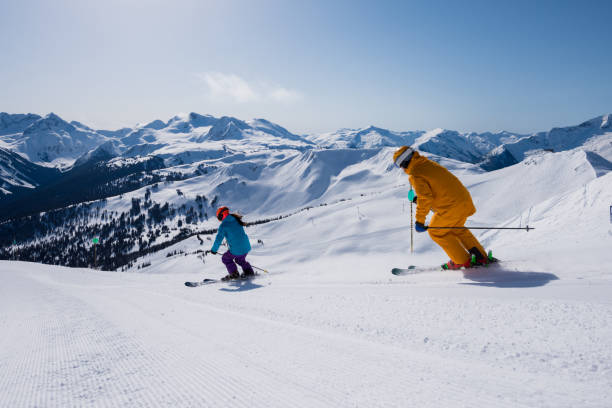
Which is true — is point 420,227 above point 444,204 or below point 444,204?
below

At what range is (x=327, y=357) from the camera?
2857mm

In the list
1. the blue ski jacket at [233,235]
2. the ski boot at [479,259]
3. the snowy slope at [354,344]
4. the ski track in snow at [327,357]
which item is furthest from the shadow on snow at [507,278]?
the blue ski jacket at [233,235]

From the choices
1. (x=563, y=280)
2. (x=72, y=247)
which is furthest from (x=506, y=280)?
(x=72, y=247)

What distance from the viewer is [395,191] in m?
45.9

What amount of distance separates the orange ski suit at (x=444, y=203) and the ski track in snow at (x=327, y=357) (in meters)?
1.86

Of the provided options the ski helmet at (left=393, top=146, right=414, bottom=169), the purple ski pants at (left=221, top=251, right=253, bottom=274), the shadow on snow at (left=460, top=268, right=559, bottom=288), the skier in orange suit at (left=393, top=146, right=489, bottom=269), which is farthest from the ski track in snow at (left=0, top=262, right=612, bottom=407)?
the purple ski pants at (left=221, top=251, right=253, bottom=274)

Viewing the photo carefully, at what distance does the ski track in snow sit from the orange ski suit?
1.86m

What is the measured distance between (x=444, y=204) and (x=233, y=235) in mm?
6340

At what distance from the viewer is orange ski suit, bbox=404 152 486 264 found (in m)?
6.21

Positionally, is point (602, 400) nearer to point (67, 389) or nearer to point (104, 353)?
point (67, 389)

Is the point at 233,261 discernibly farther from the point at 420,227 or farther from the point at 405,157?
the point at 405,157

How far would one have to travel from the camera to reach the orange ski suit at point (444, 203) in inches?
244

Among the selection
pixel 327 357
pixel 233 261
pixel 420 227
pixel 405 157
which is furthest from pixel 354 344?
pixel 233 261

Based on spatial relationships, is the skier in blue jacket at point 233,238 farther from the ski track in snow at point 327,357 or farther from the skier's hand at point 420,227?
the skier's hand at point 420,227
